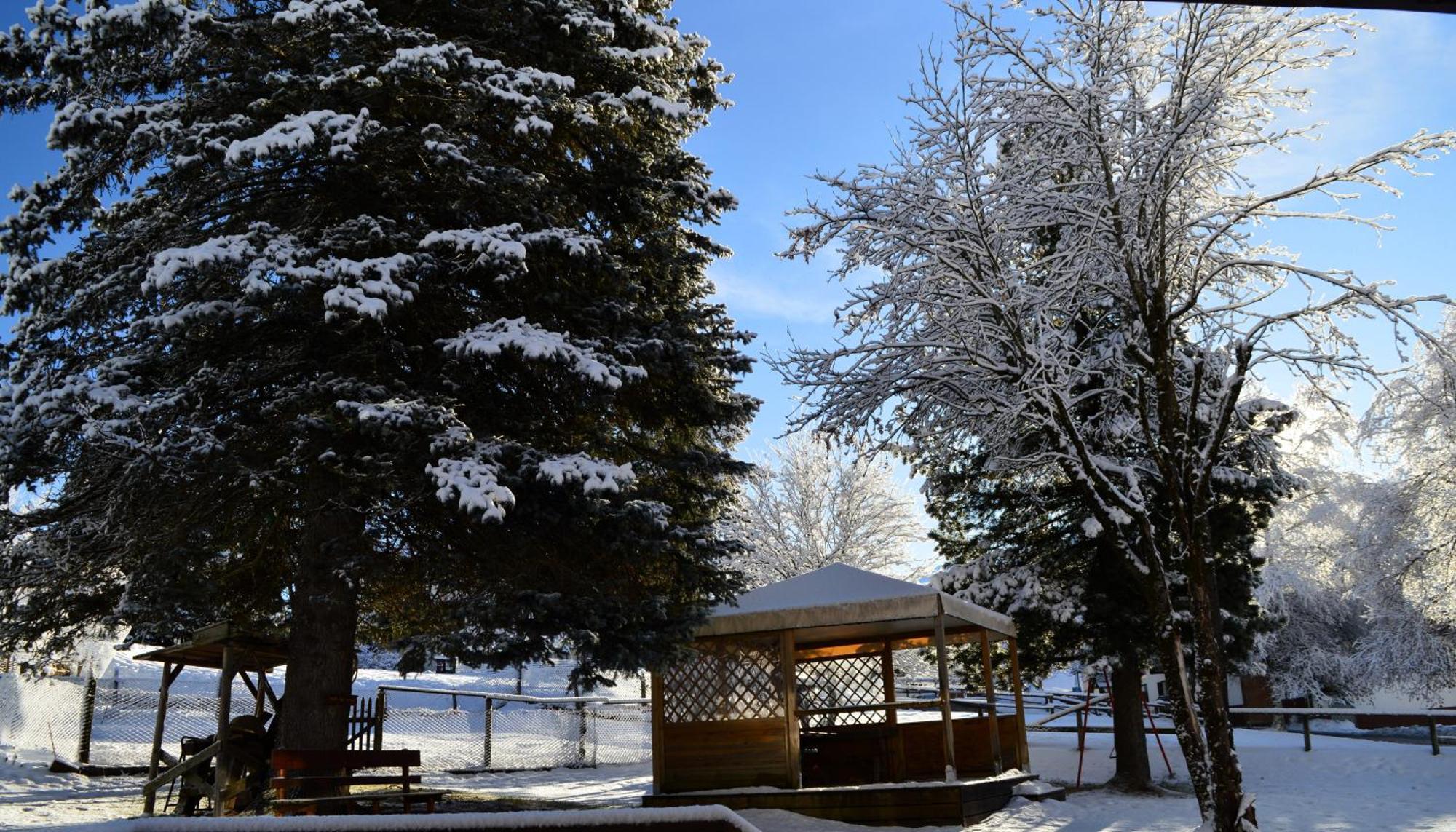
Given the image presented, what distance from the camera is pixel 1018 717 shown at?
46.1ft

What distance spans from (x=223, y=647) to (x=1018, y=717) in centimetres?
1035

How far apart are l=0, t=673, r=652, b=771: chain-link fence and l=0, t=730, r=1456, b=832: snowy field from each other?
2.55 feet

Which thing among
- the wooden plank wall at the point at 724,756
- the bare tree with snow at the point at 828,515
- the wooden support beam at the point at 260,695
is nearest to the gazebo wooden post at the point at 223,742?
the wooden support beam at the point at 260,695

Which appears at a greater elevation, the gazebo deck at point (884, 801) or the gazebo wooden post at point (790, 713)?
the gazebo wooden post at point (790, 713)

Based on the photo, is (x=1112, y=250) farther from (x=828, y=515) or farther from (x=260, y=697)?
(x=828, y=515)

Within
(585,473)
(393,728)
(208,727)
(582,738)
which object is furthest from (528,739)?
(585,473)

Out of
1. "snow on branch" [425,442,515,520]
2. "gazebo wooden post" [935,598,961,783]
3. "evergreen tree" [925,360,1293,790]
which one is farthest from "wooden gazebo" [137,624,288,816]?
"evergreen tree" [925,360,1293,790]

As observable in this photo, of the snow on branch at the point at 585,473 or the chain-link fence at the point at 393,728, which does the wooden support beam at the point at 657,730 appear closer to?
the chain-link fence at the point at 393,728

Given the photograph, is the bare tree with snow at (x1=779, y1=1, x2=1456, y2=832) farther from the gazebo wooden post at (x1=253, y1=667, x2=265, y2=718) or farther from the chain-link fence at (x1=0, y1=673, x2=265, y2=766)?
the chain-link fence at (x1=0, y1=673, x2=265, y2=766)

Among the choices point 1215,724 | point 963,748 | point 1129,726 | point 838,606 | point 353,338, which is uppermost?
point 353,338

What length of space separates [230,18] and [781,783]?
1019 centimetres

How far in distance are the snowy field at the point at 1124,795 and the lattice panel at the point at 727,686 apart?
138 cm

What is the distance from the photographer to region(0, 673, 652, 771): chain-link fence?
15.2 meters

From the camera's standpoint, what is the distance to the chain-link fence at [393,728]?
49.7ft
